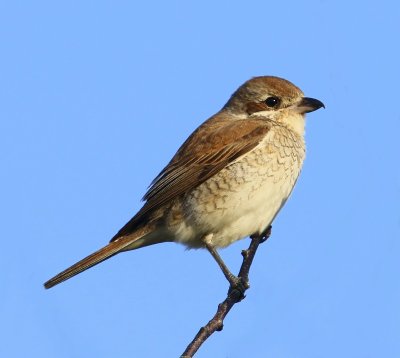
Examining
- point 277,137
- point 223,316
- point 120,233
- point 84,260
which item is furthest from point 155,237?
point 223,316

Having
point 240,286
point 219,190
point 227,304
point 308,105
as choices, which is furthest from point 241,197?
point 227,304

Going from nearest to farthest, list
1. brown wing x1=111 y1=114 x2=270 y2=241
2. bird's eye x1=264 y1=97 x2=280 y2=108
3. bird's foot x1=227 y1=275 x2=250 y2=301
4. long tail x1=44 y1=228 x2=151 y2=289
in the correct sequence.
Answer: bird's foot x1=227 y1=275 x2=250 y2=301
long tail x1=44 y1=228 x2=151 y2=289
brown wing x1=111 y1=114 x2=270 y2=241
bird's eye x1=264 y1=97 x2=280 y2=108

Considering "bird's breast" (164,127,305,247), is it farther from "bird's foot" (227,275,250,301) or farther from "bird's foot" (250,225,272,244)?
"bird's foot" (227,275,250,301)

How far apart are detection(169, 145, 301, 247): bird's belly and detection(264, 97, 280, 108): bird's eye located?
670 mm

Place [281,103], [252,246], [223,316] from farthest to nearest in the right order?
1. [281,103]
2. [252,246]
3. [223,316]

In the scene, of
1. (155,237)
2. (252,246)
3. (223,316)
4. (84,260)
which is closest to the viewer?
(223,316)

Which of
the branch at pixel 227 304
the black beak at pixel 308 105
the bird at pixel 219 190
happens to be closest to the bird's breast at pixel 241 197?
the bird at pixel 219 190

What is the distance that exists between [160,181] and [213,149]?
1.50 feet

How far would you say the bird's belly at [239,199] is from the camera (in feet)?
18.5

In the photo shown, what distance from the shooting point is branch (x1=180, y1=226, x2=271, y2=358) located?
140 inches

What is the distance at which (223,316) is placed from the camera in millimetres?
4184

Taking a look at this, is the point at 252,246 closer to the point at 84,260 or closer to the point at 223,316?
the point at 223,316

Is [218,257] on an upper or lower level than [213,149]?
lower

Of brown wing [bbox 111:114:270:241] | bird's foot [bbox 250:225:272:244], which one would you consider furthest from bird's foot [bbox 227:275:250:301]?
brown wing [bbox 111:114:270:241]
